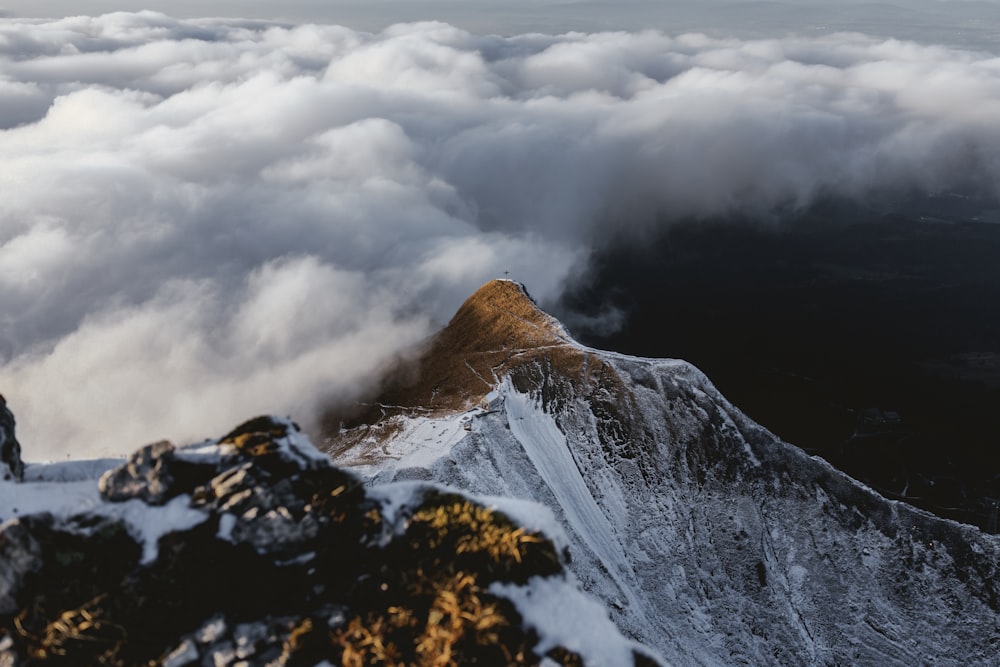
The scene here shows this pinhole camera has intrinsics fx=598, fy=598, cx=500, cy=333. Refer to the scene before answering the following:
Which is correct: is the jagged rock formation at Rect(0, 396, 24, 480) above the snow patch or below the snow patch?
above

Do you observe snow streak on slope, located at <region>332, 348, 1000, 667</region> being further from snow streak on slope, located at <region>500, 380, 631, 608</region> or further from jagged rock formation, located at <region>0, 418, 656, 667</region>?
jagged rock formation, located at <region>0, 418, 656, 667</region>

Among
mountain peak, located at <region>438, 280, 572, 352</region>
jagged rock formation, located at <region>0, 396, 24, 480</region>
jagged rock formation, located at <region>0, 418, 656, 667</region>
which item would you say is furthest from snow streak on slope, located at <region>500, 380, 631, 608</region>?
jagged rock formation, located at <region>0, 396, 24, 480</region>

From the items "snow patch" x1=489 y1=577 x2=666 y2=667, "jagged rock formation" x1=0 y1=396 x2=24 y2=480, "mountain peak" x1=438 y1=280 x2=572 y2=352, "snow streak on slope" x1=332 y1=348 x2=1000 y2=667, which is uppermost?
"jagged rock formation" x1=0 y1=396 x2=24 y2=480

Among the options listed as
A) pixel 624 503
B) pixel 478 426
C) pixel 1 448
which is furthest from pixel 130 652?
pixel 624 503

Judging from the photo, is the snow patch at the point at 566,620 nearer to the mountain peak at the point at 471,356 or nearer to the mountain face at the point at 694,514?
the mountain face at the point at 694,514

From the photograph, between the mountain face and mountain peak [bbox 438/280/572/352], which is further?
mountain peak [bbox 438/280/572/352]

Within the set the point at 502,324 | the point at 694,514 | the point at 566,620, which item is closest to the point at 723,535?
the point at 694,514

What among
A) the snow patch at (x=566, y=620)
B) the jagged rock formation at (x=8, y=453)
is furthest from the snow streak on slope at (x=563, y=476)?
the jagged rock formation at (x=8, y=453)

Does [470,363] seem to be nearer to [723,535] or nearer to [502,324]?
[502,324]
